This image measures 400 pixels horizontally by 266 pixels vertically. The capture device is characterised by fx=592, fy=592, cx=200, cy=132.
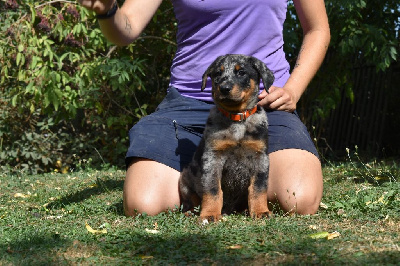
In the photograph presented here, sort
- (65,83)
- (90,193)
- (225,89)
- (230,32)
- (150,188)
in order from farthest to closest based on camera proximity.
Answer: (65,83)
(90,193)
(230,32)
(150,188)
(225,89)

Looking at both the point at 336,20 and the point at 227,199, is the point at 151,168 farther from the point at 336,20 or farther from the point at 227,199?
the point at 336,20

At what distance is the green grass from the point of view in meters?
2.77

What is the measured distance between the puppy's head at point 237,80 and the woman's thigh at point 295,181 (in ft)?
1.81

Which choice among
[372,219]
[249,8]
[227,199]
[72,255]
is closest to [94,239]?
[72,255]

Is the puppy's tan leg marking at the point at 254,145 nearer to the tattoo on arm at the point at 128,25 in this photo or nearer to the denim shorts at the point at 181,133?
the denim shorts at the point at 181,133

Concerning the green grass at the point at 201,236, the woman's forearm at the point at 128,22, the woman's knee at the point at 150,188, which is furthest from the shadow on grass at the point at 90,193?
the woman's forearm at the point at 128,22

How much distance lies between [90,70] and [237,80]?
3.81 metres

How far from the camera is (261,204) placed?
12.4ft

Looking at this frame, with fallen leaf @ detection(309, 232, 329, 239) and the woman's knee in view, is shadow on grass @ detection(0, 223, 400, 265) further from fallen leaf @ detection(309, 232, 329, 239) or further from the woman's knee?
the woman's knee

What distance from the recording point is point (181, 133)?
14.7 feet

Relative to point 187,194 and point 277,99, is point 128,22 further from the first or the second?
point 187,194

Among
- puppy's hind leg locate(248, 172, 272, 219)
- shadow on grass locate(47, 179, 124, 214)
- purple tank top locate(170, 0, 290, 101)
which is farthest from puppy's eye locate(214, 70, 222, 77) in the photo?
shadow on grass locate(47, 179, 124, 214)

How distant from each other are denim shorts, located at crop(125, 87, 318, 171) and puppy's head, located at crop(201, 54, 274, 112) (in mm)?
496

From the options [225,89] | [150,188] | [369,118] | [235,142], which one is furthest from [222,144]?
[369,118]
